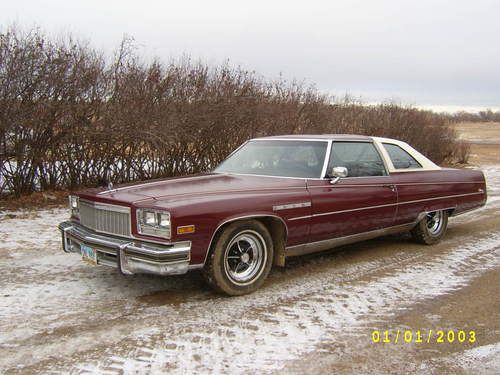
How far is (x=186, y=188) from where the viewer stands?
15.2ft

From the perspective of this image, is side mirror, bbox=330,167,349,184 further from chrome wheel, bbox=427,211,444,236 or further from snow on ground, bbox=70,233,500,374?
chrome wheel, bbox=427,211,444,236

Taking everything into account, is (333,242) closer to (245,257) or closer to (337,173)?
(337,173)

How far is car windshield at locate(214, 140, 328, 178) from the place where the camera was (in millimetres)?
5391

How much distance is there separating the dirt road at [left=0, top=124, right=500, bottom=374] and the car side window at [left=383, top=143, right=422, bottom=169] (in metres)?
1.20

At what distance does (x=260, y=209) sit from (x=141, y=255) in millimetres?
1199

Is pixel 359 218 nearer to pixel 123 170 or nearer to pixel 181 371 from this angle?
pixel 181 371

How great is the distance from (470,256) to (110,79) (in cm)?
747

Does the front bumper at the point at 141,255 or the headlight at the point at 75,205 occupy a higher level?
the headlight at the point at 75,205

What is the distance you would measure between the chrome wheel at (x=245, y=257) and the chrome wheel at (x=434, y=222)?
3103mm

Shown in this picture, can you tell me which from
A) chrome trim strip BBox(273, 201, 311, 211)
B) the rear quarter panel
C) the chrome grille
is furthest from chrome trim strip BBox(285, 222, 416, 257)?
the chrome grille

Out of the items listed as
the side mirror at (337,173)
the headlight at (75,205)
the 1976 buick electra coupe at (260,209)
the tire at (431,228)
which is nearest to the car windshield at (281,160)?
the 1976 buick electra coupe at (260,209)

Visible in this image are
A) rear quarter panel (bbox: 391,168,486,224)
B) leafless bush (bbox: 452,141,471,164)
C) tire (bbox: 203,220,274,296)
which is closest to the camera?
tire (bbox: 203,220,274,296)

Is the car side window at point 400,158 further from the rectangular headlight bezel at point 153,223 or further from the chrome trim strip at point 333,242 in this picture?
the rectangular headlight bezel at point 153,223

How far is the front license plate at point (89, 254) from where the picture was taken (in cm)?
444
